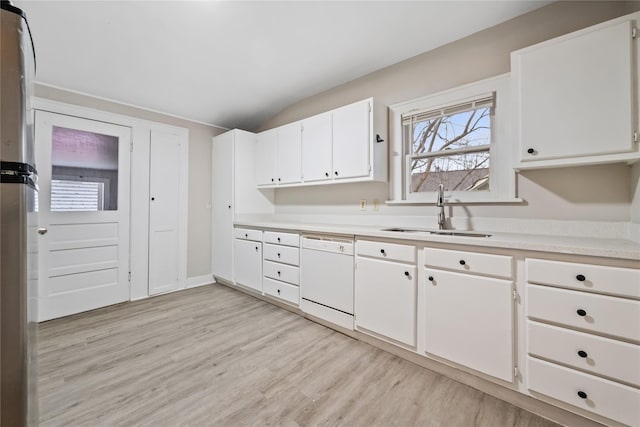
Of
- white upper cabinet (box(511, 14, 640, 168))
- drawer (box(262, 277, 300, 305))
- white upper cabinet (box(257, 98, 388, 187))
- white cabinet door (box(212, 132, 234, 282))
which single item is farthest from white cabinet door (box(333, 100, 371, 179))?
white cabinet door (box(212, 132, 234, 282))

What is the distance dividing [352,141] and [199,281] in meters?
3.02

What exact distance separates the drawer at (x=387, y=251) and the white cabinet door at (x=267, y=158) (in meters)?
1.76

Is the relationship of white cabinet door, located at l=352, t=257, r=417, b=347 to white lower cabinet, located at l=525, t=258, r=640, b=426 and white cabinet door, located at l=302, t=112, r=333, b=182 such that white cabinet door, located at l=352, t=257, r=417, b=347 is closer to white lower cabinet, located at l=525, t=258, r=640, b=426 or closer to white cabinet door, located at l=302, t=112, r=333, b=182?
white lower cabinet, located at l=525, t=258, r=640, b=426

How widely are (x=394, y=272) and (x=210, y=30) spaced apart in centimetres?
242

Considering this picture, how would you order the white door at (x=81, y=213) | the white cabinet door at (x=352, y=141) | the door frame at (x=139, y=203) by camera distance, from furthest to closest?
the door frame at (x=139, y=203) → the white door at (x=81, y=213) → the white cabinet door at (x=352, y=141)

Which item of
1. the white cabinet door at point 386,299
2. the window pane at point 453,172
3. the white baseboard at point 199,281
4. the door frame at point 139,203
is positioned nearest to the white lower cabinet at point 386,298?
the white cabinet door at point 386,299

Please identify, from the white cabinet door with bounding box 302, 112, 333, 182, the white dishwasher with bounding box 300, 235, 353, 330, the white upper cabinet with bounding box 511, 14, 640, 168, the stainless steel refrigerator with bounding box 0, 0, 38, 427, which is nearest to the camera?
the stainless steel refrigerator with bounding box 0, 0, 38, 427

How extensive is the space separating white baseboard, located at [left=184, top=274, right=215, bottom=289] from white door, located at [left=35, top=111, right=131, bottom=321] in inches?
28.8

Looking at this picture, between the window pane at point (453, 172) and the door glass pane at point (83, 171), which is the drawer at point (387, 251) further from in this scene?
the door glass pane at point (83, 171)

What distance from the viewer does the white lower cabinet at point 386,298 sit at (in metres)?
1.90

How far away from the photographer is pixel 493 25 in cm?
207

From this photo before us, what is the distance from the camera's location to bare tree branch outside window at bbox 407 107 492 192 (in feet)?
7.14

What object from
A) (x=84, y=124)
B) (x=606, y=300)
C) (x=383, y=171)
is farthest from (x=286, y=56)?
(x=606, y=300)

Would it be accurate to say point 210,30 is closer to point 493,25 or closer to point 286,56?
point 286,56
